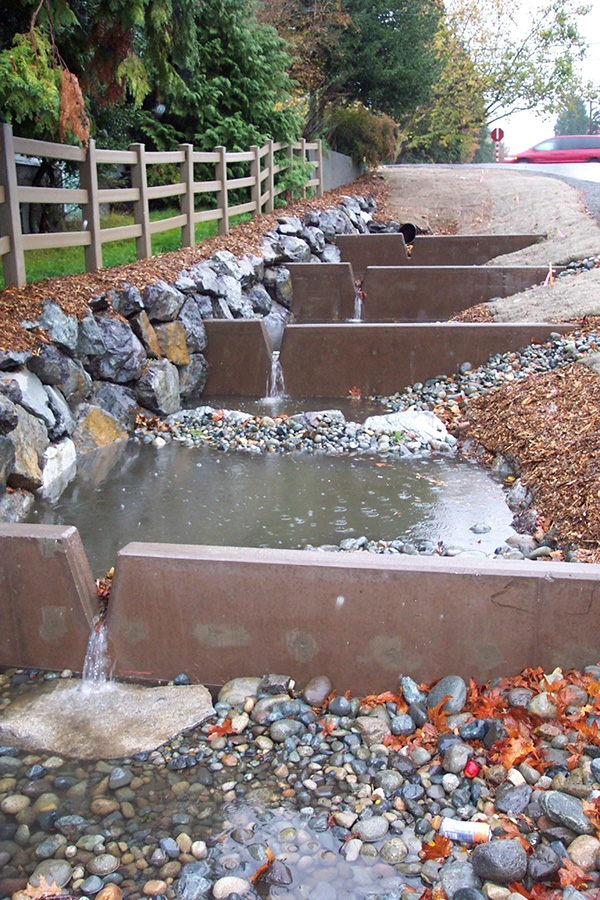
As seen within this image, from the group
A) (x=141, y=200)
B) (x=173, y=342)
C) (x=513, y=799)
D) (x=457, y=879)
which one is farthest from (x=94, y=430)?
(x=457, y=879)

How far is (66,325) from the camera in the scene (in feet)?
23.7

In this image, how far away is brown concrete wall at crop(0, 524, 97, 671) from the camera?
12.7ft

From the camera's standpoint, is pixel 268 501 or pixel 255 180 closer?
pixel 268 501

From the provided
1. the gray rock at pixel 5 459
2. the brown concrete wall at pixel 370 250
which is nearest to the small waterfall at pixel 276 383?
the gray rock at pixel 5 459

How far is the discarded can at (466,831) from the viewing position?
2.87 metres

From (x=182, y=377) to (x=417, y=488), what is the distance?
3770mm

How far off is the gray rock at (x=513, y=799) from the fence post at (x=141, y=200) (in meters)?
8.15

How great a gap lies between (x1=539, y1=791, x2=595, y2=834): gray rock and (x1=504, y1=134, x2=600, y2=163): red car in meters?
31.9

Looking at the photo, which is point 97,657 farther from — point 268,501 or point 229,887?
point 268,501

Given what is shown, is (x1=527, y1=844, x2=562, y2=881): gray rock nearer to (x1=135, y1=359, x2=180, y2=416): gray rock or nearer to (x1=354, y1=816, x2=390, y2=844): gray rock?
(x1=354, y1=816, x2=390, y2=844): gray rock

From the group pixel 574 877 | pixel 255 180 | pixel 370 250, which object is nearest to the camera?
pixel 574 877

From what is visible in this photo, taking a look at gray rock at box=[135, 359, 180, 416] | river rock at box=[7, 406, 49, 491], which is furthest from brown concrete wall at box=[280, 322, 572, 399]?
river rock at box=[7, 406, 49, 491]

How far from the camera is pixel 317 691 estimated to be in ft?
12.2

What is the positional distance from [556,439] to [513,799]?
3.81 metres
